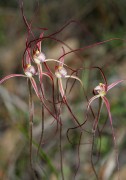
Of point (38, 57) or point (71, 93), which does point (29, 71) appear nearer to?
point (38, 57)

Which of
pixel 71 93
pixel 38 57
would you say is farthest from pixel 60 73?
pixel 71 93

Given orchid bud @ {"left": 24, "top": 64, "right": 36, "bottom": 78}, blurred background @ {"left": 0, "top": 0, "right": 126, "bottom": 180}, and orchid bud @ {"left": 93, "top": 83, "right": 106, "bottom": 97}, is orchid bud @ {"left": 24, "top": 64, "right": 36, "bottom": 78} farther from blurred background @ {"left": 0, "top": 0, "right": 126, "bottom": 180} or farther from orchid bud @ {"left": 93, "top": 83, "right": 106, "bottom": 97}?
blurred background @ {"left": 0, "top": 0, "right": 126, "bottom": 180}

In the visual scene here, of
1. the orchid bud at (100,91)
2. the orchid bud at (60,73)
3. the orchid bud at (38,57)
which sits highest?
the orchid bud at (38,57)

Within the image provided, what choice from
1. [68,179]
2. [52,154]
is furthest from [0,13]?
[68,179]

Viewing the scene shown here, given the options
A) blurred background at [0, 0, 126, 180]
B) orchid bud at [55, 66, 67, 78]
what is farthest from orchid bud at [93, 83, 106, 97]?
blurred background at [0, 0, 126, 180]

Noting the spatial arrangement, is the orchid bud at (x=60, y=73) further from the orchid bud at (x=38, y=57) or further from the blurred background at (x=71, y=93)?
the blurred background at (x=71, y=93)

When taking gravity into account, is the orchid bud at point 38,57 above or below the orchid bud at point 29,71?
above

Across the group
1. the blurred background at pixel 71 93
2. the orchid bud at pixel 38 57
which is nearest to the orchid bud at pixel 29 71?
the orchid bud at pixel 38 57

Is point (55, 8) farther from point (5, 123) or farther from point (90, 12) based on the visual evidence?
point (5, 123)
